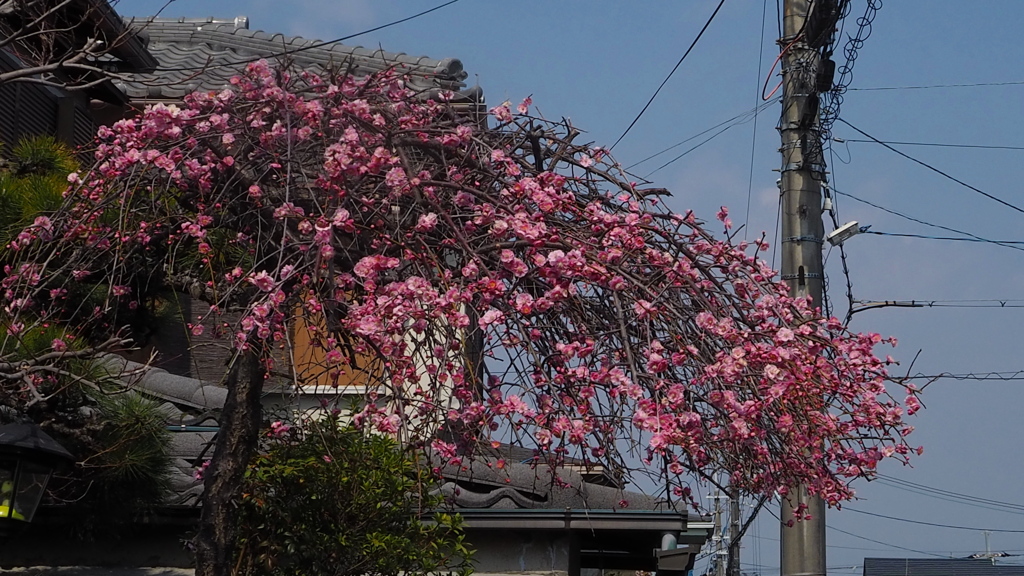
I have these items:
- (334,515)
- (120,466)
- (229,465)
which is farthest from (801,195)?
(120,466)

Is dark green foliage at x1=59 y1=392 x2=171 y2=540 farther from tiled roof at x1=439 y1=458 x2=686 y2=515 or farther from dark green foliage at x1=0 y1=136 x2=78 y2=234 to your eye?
tiled roof at x1=439 y1=458 x2=686 y2=515

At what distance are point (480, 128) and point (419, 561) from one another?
2490 millimetres

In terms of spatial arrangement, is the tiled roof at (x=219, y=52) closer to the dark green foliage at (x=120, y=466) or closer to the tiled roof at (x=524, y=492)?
the tiled roof at (x=524, y=492)

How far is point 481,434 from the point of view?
4.50 m

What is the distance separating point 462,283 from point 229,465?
1.45 m

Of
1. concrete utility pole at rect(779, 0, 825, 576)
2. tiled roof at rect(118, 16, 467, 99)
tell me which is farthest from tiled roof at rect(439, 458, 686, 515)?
tiled roof at rect(118, 16, 467, 99)

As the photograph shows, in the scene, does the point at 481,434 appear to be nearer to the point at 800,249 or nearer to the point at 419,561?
the point at 419,561

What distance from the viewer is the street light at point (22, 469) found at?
5.18 meters

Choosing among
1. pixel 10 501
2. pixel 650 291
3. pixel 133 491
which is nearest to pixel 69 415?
pixel 133 491

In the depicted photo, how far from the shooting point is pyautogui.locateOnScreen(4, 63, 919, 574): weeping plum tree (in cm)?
427

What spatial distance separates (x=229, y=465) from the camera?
5.15 metres

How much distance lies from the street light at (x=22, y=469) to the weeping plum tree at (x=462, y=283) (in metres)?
0.49

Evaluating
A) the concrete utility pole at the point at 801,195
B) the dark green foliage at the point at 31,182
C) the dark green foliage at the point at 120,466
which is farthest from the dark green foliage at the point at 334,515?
the concrete utility pole at the point at 801,195

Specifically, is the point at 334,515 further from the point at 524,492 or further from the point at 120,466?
the point at 524,492
